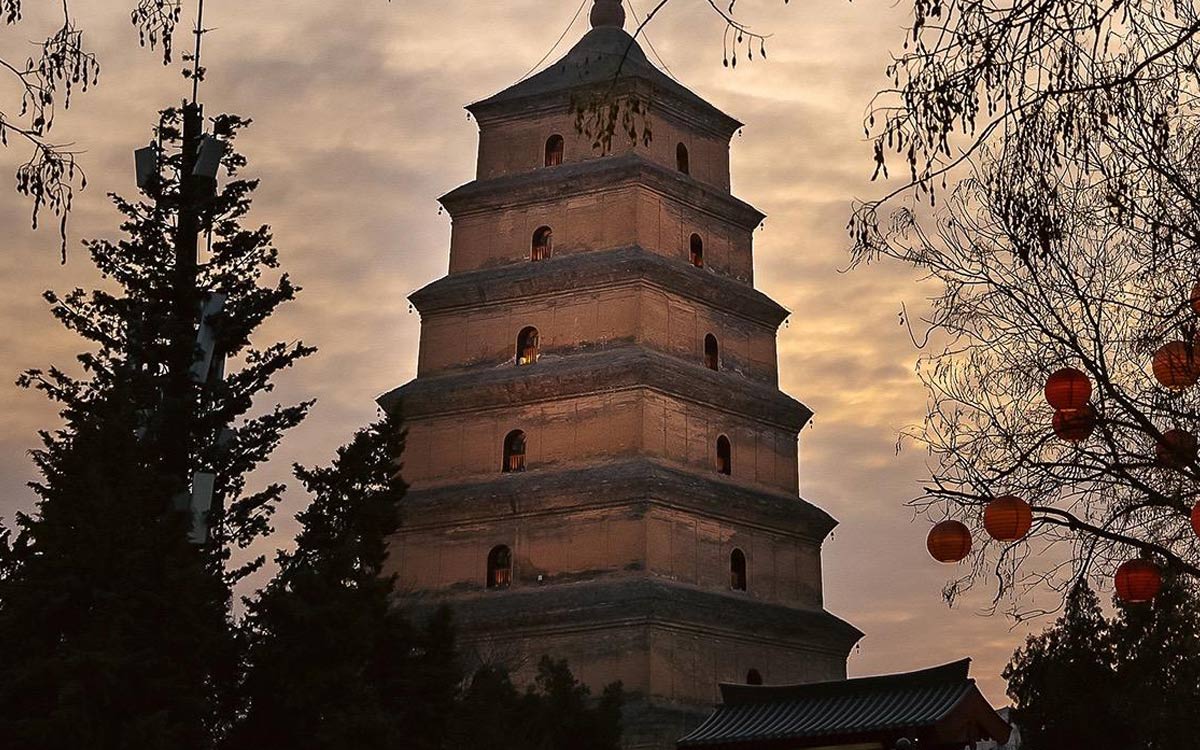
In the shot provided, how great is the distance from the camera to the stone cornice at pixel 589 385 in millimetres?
31781

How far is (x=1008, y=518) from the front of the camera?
10109mm

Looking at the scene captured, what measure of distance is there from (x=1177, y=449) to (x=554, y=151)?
2648 centimetres

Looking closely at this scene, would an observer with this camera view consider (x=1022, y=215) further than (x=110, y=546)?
No

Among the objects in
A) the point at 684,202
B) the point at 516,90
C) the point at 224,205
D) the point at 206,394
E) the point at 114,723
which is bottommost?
the point at 114,723

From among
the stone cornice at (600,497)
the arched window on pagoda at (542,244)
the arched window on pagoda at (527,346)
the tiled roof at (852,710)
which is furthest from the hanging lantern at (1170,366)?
the arched window on pagoda at (542,244)

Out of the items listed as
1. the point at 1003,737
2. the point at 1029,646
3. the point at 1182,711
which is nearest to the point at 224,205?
the point at 1003,737

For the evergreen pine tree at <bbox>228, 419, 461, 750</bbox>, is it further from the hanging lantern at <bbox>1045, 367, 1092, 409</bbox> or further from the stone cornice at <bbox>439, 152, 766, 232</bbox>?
the stone cornice at <bbox>439, 152, 766, 232</bbox>

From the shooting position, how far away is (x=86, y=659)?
1407cm

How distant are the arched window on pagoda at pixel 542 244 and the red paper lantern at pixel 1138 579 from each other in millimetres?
24121

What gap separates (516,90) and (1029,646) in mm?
17479

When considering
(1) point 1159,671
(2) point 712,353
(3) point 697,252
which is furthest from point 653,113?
(1) point 1159,671

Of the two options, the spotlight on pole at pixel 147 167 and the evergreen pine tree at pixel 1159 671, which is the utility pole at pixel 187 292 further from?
the evergreen pine tree at pixel 1159 671

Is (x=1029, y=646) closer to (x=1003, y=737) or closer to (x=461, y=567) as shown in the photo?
(x=461, y=567)

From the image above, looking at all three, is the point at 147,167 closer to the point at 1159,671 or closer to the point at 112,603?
the point at 112,603
